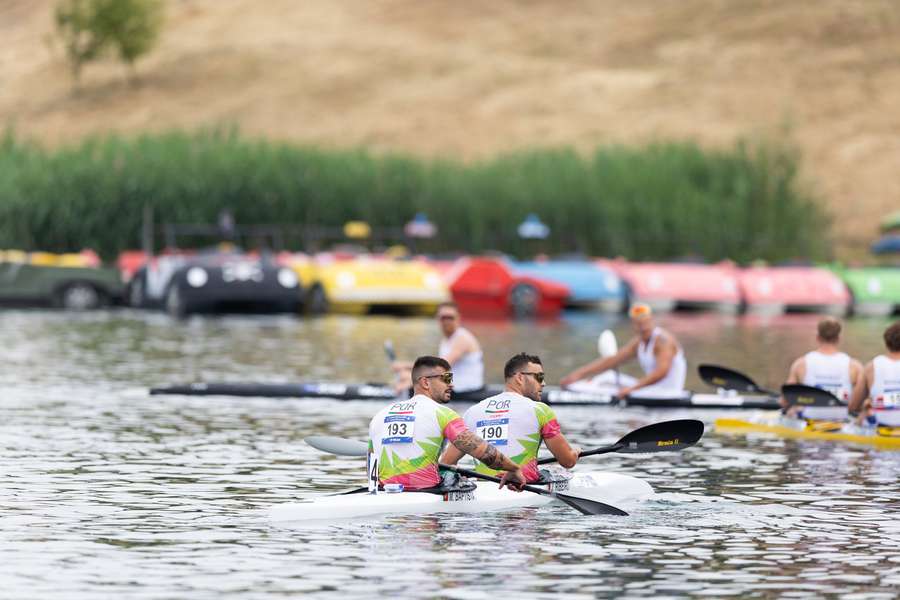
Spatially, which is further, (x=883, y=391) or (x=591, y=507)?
(x=883, y=391)

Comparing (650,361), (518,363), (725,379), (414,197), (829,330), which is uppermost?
(414,197)

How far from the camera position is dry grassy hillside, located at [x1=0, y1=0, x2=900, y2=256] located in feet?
361

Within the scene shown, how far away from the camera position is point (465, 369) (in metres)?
24.6

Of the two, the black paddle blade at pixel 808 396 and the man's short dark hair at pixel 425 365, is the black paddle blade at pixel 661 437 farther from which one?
the black paddle blade at pixel 808 396

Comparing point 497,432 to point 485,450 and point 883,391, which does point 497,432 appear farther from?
point 883,391

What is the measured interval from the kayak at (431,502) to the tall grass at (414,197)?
136 feet

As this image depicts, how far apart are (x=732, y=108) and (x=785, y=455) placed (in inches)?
3765

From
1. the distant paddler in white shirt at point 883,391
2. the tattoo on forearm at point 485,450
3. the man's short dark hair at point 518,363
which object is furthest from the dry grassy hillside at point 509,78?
the tattoo on forearm at point 485,450

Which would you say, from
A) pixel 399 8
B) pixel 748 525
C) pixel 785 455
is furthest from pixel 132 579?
pixel 399 8

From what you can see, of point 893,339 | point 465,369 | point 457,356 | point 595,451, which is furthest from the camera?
point 465,369

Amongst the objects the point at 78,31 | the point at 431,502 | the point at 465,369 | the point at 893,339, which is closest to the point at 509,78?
the point at 78,31

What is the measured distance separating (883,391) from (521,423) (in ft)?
19.9

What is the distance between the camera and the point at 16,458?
2012 cm

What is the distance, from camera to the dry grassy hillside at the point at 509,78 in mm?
109938
